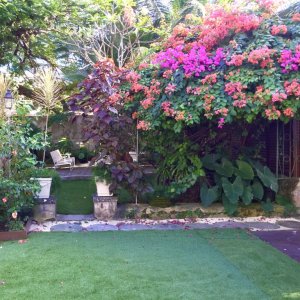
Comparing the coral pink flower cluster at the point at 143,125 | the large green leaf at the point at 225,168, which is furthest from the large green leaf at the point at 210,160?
the coral pink flower cluster at the point at 143,125

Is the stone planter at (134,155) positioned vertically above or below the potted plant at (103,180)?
above

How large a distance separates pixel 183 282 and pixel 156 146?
375cm

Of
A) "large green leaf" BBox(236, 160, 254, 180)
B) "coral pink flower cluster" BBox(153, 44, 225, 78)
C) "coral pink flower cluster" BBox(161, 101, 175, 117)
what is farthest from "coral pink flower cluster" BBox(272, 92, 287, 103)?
"large green leaf" BBox(236, 160, 254, 180)

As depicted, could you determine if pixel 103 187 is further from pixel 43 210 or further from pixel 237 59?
pixel 237 59

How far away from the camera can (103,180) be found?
7301mm

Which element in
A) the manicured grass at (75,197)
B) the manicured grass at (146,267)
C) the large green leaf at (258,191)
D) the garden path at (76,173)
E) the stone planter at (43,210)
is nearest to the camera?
the manicured grass at (146,267)

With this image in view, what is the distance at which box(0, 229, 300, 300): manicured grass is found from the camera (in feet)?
13.1

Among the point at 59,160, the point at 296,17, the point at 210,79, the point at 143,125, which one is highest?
the point at 296,17

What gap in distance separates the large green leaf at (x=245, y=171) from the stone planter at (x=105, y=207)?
2.31 m

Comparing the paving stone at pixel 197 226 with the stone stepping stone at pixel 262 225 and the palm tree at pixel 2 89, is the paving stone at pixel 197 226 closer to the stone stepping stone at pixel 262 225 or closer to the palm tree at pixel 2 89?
the stone stepping stone at pixel 262 225

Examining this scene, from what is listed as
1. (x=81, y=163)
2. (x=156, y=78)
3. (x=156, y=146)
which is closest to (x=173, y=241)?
(x=156, y=146)

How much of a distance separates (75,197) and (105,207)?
1994 mm

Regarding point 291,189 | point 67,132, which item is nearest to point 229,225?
point 291,189

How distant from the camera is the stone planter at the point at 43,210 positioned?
704 centimetres
